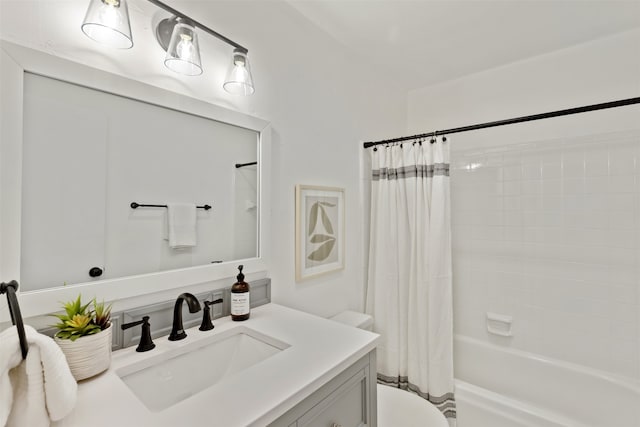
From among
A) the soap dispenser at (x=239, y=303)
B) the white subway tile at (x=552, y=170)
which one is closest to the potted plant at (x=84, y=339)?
the soap dispenser at (x=239, y=303)

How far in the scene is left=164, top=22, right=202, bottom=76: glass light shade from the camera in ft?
3.39

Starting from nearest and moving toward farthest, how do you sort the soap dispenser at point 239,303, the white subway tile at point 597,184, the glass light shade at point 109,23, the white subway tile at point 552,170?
1. the glass light shade at point 109,23
2. the soap dispenser at point 239,303
3. the white subway tile at point 597,184
4. the white subway tile at point 552,170

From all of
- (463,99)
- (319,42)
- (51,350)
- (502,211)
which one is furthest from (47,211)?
(463,99)

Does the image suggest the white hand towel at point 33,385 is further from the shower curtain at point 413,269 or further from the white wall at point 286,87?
the shower curtain at point 413,269

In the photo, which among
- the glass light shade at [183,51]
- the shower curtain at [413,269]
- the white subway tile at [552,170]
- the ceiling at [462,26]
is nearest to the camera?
the glass light shade at [183,51]

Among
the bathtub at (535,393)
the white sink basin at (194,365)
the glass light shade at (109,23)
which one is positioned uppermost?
the glass light shade at (109,23)

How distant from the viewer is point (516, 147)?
7.13 ft

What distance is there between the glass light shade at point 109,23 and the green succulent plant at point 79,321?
0.77 metres

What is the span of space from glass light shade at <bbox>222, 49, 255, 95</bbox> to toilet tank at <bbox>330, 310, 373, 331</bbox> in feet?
4.39

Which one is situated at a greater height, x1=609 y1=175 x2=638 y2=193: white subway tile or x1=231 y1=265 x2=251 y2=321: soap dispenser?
x1=609 y1=175 x2=638 y2=193: white subway tile

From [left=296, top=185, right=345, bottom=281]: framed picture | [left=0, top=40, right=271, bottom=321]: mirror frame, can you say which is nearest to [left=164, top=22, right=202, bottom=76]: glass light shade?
[left=0, top=40, right=271, bottom=321]: mirror frame

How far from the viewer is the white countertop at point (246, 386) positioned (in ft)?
2.10

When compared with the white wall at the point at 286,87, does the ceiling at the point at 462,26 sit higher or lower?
higher

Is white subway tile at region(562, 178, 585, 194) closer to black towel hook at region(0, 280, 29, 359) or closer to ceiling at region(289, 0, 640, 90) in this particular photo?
ceiling at region(289, 0, 640, 90)
